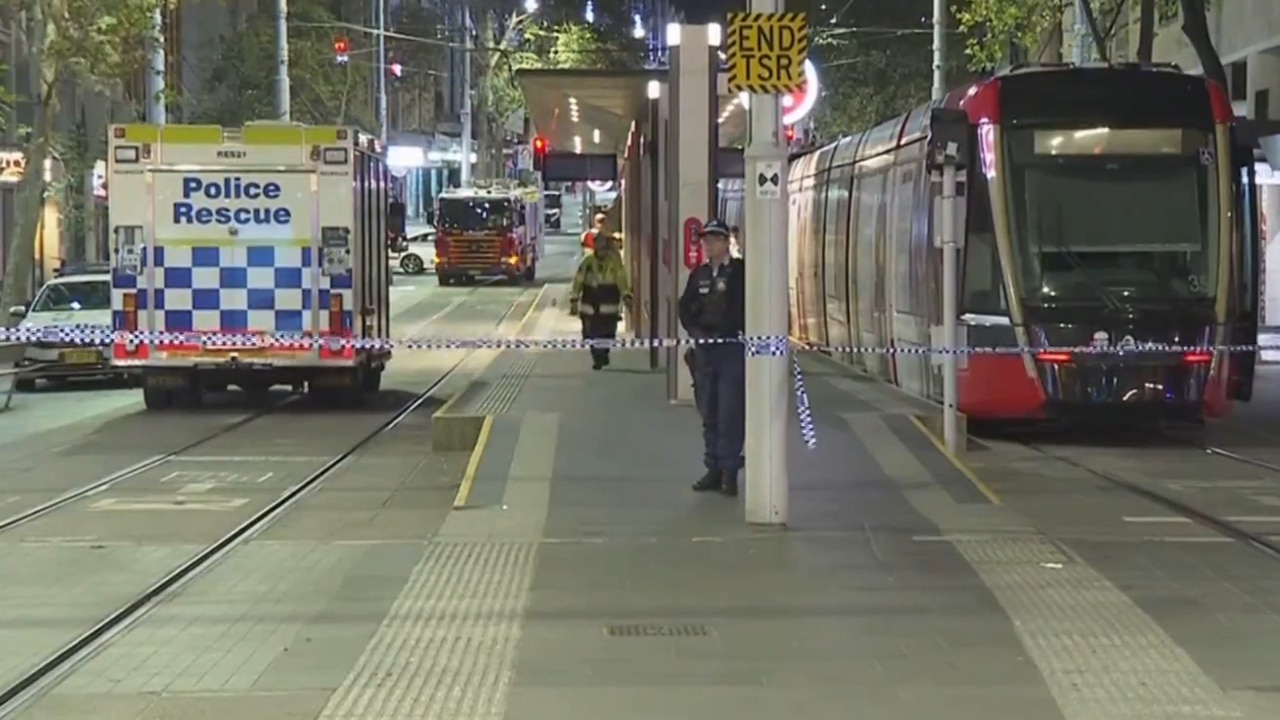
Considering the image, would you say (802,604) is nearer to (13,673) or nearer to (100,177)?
(13,673)

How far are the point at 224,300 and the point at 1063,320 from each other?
28.6ft

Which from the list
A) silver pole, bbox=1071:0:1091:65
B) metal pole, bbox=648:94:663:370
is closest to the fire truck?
silver pole, bbox=1071:0:1091:65

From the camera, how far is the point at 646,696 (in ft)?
23.9

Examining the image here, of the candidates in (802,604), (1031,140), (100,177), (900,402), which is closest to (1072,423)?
(900,402)

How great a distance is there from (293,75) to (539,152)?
23.7m

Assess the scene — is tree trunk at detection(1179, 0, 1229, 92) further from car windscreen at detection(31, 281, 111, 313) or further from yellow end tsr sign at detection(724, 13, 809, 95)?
car windscreen at detection(31, 281, 111, 313)

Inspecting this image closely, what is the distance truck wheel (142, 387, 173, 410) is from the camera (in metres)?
19.9

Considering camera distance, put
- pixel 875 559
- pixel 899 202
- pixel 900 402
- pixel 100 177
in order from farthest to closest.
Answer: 1. pixel 100 177
2. pixel 899 202
3. pixel 900 402
4. pixel 875 559

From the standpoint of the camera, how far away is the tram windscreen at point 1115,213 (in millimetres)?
15766

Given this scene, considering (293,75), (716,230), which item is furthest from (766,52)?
(293,75)

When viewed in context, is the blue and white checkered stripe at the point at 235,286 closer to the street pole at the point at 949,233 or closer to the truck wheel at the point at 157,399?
the truck wheel at the point at 157,399

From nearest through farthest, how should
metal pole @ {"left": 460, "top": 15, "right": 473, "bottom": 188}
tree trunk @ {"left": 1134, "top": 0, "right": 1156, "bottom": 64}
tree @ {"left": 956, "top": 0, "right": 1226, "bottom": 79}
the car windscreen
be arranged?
tree @ {"left": 956, "top": 0, "right": 1226, "bottom": 79}, tree trunk @ {"left": 1134, "top": 0, "right": 1156, "bottom": 64}, the car windscreen, metal pole @ {"left": 460, "top": 15, "right": 473, "bottom": 188}

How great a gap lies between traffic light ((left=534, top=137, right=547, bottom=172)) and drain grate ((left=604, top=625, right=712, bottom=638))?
24.2 meters

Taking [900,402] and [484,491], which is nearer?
[484,491]
